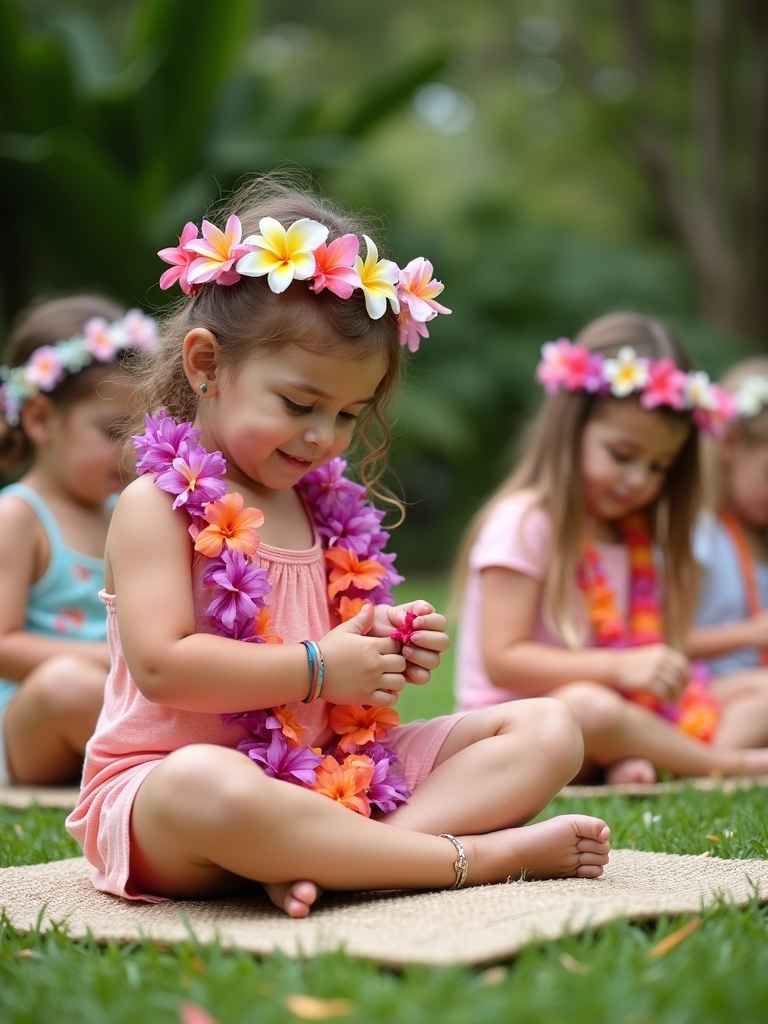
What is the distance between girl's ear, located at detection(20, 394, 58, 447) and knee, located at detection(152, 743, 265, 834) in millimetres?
2109

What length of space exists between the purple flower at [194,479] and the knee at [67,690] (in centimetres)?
125

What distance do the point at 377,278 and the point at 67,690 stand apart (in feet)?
5.13

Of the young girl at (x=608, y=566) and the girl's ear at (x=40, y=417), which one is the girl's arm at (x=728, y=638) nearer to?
the young girl at (x=608, y=566)

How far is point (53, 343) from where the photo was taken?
13.1 ft

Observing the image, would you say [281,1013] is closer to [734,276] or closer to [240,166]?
[240,166]

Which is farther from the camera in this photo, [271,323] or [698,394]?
[698,394]

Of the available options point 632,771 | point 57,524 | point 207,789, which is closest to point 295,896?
point 207,789

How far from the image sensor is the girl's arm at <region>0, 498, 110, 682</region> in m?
3.47

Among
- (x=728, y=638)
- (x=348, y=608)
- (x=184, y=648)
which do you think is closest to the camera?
(x=184, y=648)

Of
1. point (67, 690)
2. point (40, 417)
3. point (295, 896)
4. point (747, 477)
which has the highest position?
point (40, 417)

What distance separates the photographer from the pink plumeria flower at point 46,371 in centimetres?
381

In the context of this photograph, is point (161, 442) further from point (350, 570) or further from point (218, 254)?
point (350, 570)

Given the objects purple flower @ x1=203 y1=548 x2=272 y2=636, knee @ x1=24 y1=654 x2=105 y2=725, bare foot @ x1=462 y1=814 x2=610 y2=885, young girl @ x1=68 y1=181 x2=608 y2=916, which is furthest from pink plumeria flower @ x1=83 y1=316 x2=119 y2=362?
bare foot @ x1=462 y1=814 x2=610 y2=885

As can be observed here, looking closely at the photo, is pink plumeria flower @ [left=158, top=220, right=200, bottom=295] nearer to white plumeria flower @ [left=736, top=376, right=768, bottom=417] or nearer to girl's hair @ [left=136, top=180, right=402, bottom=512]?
girl's hair @ [left=136, top=180, right=402, bottom=512]
